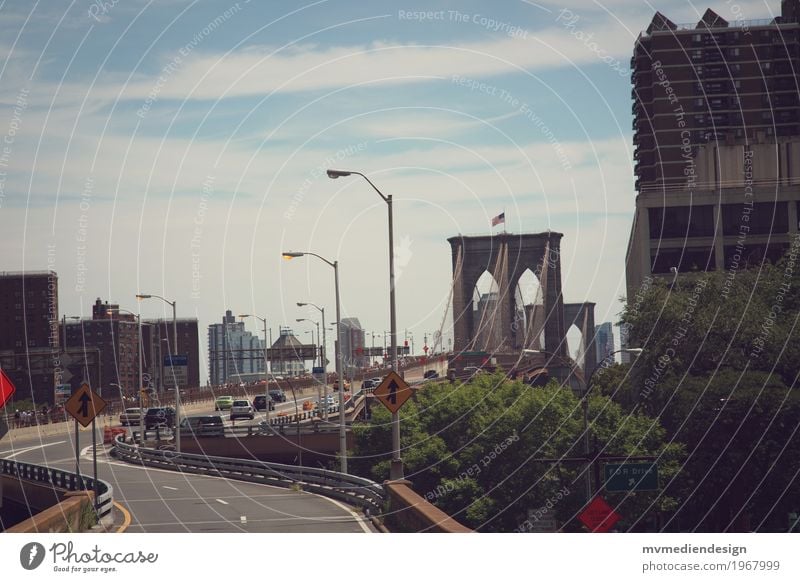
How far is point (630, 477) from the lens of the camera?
33.3m

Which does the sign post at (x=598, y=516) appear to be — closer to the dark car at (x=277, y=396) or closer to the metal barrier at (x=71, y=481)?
the metal barrier at (x=71, y=481)

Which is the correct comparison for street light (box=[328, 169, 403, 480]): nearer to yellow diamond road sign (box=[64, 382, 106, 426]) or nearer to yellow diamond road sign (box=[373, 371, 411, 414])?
yellow diamond road sign (box=[373, 371, 411, 414])

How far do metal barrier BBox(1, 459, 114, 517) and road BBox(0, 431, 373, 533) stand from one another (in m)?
1.01

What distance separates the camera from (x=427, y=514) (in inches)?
1001

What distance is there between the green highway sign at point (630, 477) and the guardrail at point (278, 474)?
6887 mm

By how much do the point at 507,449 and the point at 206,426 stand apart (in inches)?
1379

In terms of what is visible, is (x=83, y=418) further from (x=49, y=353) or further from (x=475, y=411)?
(x=475, y=411)

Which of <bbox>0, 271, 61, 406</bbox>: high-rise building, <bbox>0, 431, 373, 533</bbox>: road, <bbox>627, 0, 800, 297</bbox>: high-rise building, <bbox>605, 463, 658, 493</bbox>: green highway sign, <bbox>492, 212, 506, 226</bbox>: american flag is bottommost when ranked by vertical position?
<bbox>0, 431, 373, 533</bbox>: road

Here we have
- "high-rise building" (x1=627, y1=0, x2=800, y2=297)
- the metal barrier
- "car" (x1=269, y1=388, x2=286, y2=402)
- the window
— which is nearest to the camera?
the metal barrier

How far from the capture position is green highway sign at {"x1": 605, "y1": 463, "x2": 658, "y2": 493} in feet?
107

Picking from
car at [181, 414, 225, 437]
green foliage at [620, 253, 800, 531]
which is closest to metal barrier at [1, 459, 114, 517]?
green foliage at [620, 253, 800, 531]

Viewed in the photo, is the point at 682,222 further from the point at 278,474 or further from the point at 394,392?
the point at 394,392

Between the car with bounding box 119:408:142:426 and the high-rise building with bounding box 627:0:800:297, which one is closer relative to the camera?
the car with bounding box 119:408:142:426

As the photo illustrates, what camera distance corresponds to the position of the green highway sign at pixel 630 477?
107 ft
